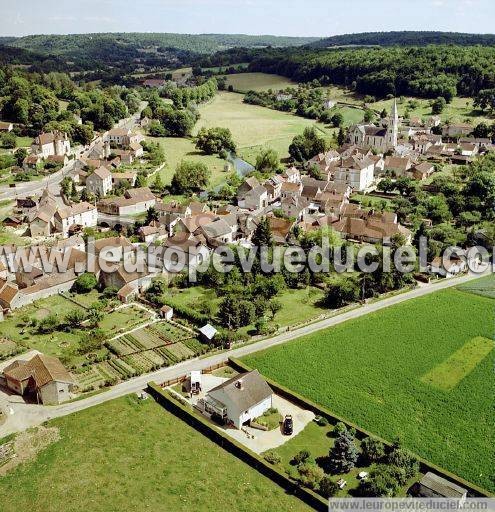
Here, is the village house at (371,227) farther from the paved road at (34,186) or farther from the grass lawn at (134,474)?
the paved road at (34,186)

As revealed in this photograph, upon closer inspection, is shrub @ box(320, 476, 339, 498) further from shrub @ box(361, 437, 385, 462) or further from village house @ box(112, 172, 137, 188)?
village house @ box(112, 172, 137, 188)

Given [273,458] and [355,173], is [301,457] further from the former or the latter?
[355,173]

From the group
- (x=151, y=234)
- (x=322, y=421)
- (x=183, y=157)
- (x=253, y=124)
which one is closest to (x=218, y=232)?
(x=151, y=234)

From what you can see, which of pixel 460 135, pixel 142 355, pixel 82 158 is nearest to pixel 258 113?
pixel 460 135

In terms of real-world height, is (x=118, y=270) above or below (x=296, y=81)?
below

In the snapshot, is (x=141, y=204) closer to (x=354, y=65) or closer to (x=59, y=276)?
(x=59, y=276)

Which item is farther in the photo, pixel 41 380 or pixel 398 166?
pixel 398 166
